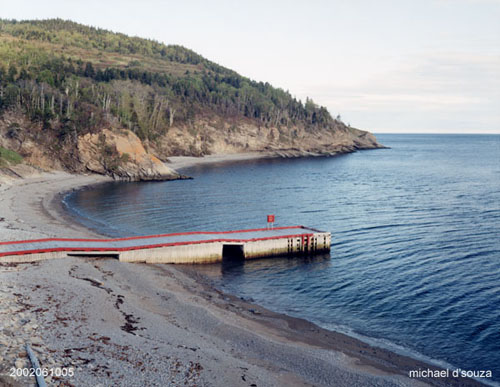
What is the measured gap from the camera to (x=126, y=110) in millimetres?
112938

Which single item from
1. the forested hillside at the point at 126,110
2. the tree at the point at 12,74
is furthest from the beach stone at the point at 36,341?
the tree at the point at 12,74

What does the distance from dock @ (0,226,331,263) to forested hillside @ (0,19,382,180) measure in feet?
171

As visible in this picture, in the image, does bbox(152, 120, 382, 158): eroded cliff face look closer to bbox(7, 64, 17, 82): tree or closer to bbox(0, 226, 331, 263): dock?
bbox(7, 64, 17, 82): tree

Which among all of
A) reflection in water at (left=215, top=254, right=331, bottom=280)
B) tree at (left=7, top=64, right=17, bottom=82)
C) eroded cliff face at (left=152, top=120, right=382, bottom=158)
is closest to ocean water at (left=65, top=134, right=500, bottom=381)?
reflection in water at (left=215, top=254, right=331, bottom=280)

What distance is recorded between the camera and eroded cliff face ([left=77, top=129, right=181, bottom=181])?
85.0m

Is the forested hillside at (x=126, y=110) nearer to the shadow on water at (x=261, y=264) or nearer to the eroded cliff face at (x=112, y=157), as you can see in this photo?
the eroded cliff face at (x=112, y=157)

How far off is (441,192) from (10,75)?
315ft

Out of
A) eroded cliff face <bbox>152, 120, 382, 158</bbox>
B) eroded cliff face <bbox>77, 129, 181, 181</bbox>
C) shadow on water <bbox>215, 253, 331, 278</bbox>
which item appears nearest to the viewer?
shadow on water <bbox>215, 253, 331, 278</bbox>

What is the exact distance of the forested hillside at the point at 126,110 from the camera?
85.9 m

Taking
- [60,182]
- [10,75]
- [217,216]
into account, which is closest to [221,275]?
[217,216]

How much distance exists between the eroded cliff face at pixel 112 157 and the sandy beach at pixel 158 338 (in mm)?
55561

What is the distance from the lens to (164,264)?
3503cm

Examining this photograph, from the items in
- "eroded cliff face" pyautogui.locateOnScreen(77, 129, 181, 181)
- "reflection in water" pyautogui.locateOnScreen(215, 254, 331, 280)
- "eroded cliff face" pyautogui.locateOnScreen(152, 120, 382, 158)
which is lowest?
"reflection in water" pyautogui.locateOnScreen(215, 254, 331, 280)

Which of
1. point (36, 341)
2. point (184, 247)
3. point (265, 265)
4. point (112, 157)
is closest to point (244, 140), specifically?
point (112, 157)
